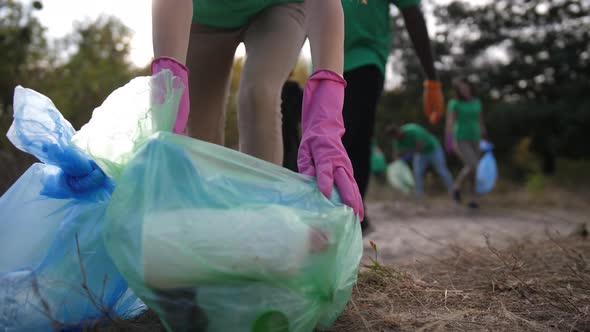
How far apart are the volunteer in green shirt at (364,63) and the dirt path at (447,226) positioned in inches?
29.3

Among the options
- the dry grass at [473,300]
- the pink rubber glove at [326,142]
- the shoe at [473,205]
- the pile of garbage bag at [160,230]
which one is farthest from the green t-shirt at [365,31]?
the shoe at [473,205]

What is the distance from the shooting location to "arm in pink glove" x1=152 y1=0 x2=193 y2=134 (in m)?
1.15

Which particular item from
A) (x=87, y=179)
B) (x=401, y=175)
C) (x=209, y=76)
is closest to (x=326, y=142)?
(x=87, y=179)

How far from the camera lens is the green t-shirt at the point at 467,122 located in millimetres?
6523

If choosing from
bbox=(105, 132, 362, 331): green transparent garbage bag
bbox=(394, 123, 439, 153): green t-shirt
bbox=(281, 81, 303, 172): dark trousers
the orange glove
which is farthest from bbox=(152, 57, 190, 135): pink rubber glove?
bbox=(394, 123, 439, 153): green t-shirt

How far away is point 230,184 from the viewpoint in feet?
3.24

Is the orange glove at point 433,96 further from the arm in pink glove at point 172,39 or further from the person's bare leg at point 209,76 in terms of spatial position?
the arm in pink glove at point 172,39

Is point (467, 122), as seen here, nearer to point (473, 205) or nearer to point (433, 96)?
point (473, 205)

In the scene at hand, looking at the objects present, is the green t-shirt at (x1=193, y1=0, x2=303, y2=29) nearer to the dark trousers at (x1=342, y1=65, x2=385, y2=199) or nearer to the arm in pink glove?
the arm in pink glove

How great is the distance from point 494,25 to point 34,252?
17.5 m

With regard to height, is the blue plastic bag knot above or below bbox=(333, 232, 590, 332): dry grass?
above

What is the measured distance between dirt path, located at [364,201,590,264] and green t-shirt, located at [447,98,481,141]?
0.94 m

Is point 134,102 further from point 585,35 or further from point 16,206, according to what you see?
point 585,35

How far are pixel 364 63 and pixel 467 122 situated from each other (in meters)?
4.64
